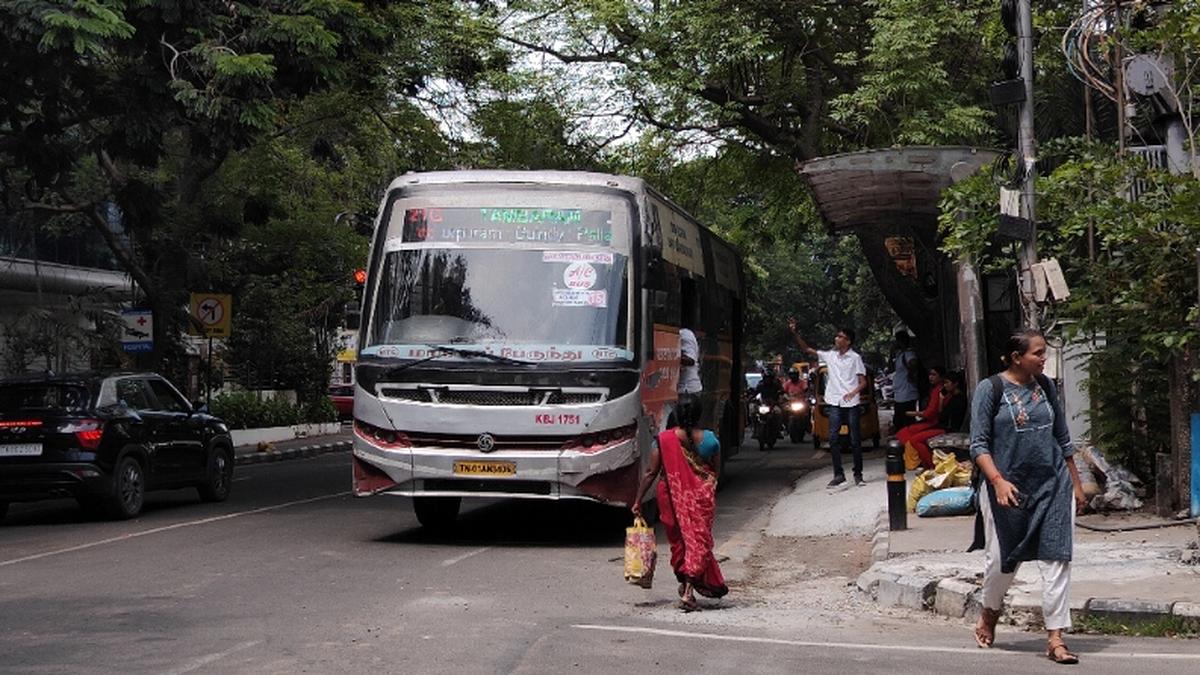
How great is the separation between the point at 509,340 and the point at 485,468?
44.3 inches

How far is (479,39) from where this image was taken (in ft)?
86.8

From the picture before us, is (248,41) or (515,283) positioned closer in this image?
(515,283)

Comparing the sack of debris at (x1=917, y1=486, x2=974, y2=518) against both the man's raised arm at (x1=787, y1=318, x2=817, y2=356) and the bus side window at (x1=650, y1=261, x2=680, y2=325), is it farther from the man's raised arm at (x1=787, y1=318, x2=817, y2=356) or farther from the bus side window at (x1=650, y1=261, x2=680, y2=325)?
the man's raised arm at (x1=787, y1=318, x2=817, y2=356)

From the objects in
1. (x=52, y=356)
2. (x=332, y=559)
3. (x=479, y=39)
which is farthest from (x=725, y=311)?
(x=52, y=356)

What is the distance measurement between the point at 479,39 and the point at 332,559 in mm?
15561

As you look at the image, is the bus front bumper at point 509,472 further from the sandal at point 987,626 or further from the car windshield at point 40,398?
the sandal at point 987,626

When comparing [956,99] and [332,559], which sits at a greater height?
[956,99]

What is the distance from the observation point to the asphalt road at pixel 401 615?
25.6 ft

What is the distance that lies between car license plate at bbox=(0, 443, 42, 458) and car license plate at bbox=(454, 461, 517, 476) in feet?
17.5

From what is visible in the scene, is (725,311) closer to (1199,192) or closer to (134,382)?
(134,382)

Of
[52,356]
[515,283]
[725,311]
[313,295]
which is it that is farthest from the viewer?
[313,295]

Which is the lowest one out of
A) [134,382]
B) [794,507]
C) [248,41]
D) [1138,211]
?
[794,507]

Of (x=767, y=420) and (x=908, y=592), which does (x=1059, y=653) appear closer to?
(x=908, y=592)

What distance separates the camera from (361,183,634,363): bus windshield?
13.5 metres
